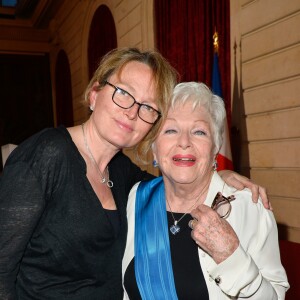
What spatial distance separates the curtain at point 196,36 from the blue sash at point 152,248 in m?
2.13

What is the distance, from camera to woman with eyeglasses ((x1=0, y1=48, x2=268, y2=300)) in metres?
1.33

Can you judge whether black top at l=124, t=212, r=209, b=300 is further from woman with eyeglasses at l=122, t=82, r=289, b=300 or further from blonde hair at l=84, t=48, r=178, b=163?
blonde hair at l=84, t=48, r=178, b=163

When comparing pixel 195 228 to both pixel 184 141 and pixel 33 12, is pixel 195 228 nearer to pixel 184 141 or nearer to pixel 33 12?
pixel 184 141

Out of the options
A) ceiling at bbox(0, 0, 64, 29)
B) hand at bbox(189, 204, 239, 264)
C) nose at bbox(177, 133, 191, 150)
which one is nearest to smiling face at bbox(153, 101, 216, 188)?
nose at bbox(177, 133, 191, 150)

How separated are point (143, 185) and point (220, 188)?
0.53 meters

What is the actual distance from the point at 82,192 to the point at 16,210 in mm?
314

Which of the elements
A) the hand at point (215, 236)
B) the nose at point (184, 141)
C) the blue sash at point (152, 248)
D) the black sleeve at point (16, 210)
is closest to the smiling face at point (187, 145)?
the nose at point (184, 141)

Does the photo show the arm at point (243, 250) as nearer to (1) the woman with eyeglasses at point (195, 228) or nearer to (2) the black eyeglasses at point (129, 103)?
(1) the woman with eyeglasses at point (195, 228)

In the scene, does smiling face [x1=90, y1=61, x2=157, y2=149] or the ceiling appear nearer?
smiling face [x1=90, y1=61, x2=157, y2=149]

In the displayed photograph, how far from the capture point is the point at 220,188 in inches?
71.4

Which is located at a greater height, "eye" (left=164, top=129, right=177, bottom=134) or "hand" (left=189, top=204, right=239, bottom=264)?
"eye" (left=164, top=129, right=177, bottom=134)

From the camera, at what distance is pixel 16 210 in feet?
4.25

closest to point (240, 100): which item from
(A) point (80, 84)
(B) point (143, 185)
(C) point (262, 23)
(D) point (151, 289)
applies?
(C) point (262, 23)

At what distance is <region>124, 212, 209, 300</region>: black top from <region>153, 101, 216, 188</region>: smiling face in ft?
0.86
